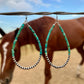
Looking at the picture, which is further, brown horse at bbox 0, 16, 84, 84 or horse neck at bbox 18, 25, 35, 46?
horse neck at bbox 18, 25, 35, 46

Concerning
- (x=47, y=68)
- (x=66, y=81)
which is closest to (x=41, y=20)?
(x=47, y=68)

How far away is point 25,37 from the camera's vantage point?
2891mm

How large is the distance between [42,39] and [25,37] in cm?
40

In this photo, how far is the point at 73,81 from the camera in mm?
3764

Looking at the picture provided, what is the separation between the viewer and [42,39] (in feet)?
9.78

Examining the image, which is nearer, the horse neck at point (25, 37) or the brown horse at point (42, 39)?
the brown horse at point (42, 39)

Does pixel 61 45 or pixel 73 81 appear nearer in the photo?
pixel 61 45

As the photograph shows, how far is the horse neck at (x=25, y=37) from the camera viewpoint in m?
2.83

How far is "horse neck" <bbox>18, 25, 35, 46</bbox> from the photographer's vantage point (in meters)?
2.83

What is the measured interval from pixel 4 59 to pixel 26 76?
204 centimetres

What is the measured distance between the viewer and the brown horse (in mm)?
2512

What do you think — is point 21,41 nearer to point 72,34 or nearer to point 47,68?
point 47,68

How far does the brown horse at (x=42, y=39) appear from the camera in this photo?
98.9 inches

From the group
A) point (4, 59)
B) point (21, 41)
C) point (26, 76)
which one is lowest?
point (26, 76)
